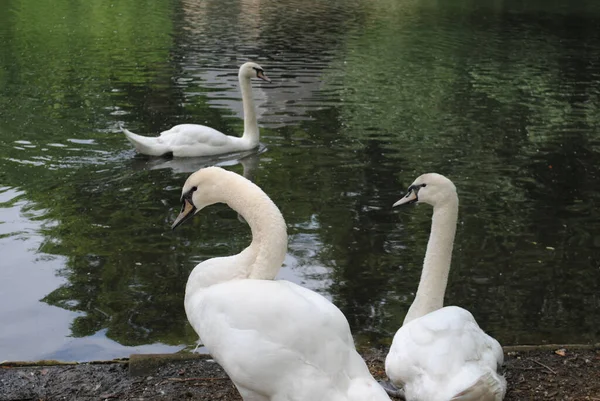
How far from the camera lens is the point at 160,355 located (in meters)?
5.38

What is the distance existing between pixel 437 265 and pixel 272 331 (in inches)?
78.2

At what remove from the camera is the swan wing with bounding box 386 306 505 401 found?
4469mm

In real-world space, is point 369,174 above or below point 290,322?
below

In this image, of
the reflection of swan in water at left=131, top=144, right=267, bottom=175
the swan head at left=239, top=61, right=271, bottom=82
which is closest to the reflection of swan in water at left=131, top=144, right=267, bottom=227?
the reflection of swan in water at left=131, top=144, right=267, bottom=175

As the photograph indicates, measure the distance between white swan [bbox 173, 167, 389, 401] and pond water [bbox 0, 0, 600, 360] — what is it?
6.33 feet

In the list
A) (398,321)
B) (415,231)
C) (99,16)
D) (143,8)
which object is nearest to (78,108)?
(415,231)

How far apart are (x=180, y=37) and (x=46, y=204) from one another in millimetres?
15544

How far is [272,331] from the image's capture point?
13.2 ft

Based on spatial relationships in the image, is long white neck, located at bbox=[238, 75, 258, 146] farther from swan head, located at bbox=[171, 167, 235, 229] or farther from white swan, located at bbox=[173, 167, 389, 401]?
white swan, located at bbox=[173, 167, 389, 401]

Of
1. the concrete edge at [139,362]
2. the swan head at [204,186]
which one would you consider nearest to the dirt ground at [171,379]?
the concrete edge at [139,362]

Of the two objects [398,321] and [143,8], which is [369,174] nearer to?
[398,321]

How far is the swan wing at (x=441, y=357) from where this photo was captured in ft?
14.7

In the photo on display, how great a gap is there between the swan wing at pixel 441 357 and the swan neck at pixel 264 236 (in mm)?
884

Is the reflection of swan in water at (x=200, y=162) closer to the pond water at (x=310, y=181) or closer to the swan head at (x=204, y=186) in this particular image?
the pond water at (x=310, y=181)
